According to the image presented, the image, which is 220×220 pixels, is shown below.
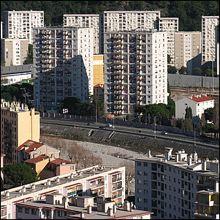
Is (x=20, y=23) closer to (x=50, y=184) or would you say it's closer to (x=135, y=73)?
(x=135, y=73)

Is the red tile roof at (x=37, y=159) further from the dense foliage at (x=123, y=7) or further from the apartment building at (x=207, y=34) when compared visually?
the dense foliage at (x=123, y=7)

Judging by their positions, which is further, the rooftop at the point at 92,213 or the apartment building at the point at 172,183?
the apartment building at the point at 172,183

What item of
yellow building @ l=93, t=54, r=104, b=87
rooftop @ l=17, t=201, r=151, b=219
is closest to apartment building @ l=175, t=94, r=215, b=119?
yellow building @ l=93, t=54, r=104, b=87

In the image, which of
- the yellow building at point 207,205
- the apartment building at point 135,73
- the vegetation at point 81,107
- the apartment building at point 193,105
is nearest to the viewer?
the yellow building at point 207,205

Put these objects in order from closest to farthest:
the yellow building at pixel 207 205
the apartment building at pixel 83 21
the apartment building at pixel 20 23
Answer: the yellow building at pixel 207 205
the apartment building at pixel 83 21
the apartment building at pixel 20 23

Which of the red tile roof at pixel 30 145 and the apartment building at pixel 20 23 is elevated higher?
the apartment building at pixel 20 23

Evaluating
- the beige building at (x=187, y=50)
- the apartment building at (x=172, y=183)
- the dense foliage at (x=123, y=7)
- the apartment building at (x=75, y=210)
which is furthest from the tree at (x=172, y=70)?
the apartment building at (x=75, y=210)

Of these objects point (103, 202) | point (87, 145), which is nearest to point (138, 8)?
point (87, 145)

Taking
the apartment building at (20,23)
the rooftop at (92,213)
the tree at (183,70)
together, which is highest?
the apartment building at (20,23)
